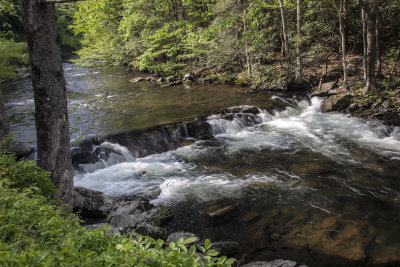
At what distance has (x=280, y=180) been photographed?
8758mm

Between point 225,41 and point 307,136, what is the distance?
9.63 meters

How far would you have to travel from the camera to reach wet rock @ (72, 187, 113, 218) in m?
6.53

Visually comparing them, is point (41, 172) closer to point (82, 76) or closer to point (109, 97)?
point (109, 97)

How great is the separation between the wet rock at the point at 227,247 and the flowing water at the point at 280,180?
0.22 metres

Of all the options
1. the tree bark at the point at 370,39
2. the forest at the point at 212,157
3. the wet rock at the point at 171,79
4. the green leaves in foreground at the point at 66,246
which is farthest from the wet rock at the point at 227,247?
the wet rock at the point at 171,79

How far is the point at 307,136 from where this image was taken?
40.2 feet

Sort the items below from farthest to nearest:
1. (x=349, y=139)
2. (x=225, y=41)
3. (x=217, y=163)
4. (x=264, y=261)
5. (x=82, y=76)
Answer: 1. (x=82, y=76)
2. (x=225, y=41)
3. (x=349, y=139)
4. (x=217, y=163)
5. (x=264, y=261)

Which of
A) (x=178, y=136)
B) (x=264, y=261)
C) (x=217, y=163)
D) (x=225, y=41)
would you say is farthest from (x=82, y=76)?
(x=264, y=261)

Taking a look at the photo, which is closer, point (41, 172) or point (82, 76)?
point (41, 172)

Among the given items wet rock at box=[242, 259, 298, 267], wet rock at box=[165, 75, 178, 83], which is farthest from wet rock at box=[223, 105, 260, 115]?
wet rock at box=[242, 259, 298, 267]

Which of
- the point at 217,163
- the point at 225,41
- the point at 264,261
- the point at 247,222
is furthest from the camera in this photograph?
the point at 225,41

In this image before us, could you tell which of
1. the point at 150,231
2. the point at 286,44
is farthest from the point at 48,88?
the point at 286,44

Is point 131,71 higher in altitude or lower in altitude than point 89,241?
higher

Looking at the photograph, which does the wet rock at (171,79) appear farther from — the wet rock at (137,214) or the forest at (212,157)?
the wet rock at (137,214)
